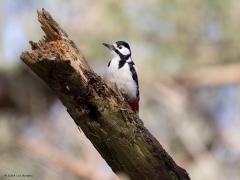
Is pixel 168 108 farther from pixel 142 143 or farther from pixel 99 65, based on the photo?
pixel 142 143

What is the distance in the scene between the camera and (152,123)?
8.84m

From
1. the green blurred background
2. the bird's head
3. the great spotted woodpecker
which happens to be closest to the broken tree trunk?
the great spotted woodpecker

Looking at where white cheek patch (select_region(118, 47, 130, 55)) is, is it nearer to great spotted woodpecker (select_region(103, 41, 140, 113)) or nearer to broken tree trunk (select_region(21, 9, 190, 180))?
great spotted woodpecker (select_region(103, 41, 140, 113))

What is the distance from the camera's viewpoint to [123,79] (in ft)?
12.9

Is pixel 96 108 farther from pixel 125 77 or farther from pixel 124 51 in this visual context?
pixel 124 51

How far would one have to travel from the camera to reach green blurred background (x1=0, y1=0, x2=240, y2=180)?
8156 millimetres

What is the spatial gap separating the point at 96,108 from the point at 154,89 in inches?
232

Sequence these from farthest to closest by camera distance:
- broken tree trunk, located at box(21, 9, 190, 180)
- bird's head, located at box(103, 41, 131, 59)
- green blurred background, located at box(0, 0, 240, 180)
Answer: green blurred background, located at box(0, 0, 240, 180)
bird's head, located at box(103, 41, 131, 59)
broken tree trunk, located at box(21, 9, 190, 180)

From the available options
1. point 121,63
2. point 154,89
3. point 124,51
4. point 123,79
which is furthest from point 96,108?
point 154,89

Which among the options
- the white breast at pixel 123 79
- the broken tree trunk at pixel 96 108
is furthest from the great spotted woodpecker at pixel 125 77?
the broken tree trunk at pixel 96 108

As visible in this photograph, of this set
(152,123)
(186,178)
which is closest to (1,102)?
(152,123)

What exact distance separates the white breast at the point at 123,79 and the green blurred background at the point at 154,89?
384 cm

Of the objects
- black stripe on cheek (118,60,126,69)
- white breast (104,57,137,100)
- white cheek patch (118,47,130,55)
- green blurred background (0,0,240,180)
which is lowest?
white breast (104,57,137,100)

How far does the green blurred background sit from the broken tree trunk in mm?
4868
